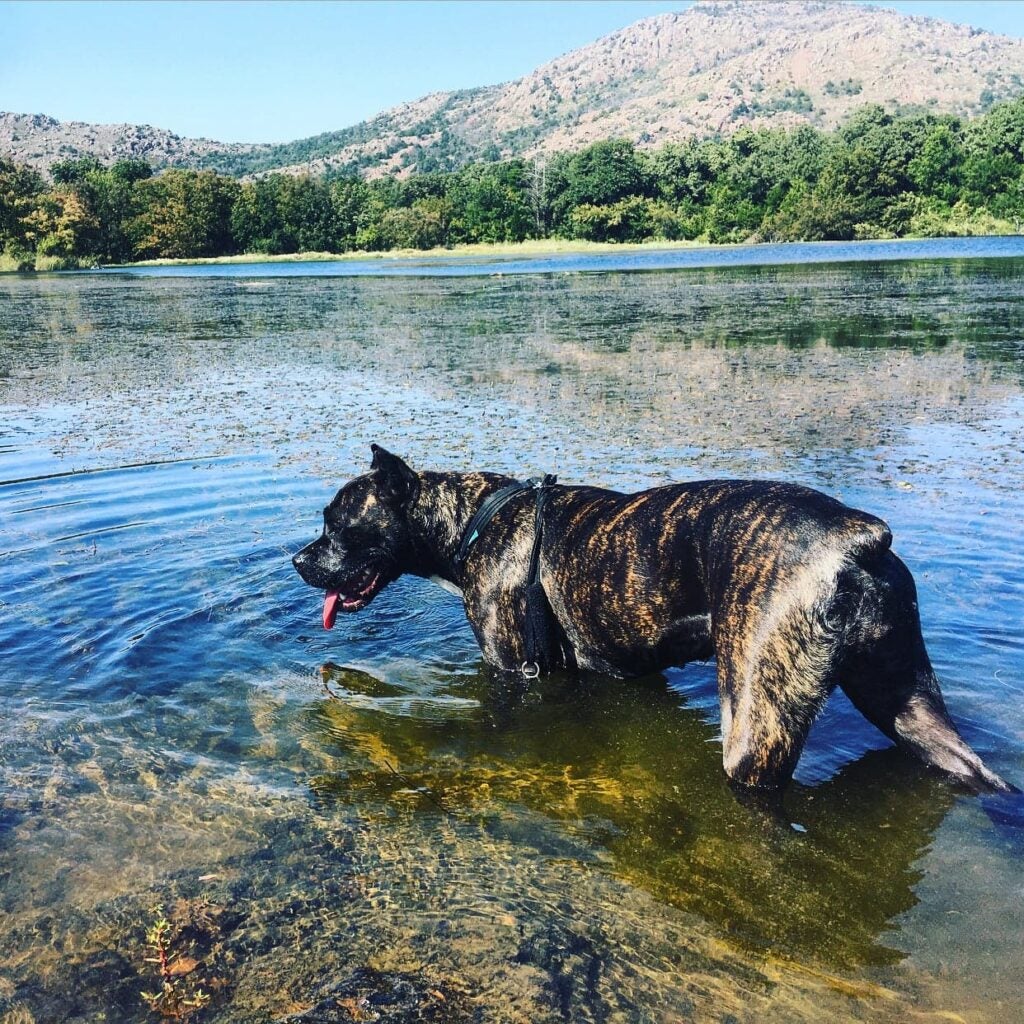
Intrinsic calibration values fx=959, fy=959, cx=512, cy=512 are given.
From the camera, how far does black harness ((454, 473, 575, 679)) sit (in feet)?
18.9

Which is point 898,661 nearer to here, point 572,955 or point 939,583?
point 572,955

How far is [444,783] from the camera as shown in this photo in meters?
5.05

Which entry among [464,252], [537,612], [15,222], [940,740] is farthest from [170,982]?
[15,222]

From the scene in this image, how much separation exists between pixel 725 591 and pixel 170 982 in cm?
277

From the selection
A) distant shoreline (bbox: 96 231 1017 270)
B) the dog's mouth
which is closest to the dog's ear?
the dog's mouth

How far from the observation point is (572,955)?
362 cm

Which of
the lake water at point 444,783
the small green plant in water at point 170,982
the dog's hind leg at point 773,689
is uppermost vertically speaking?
the dog's hind leg at point 773,689

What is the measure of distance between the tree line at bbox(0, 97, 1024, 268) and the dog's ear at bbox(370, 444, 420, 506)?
87.7m

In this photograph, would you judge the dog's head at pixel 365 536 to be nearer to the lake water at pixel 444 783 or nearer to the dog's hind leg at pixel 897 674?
the lake water at pixel 444 783

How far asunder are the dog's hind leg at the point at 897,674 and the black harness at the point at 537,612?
1.78 m

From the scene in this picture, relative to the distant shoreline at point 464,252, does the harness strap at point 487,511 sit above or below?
below

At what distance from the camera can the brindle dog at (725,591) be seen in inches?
164

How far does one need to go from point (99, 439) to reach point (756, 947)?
12.7 metres

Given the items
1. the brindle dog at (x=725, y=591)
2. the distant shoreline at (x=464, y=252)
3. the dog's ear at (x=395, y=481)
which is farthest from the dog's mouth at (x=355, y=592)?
the distant shoreline at (x=464, y=252)
